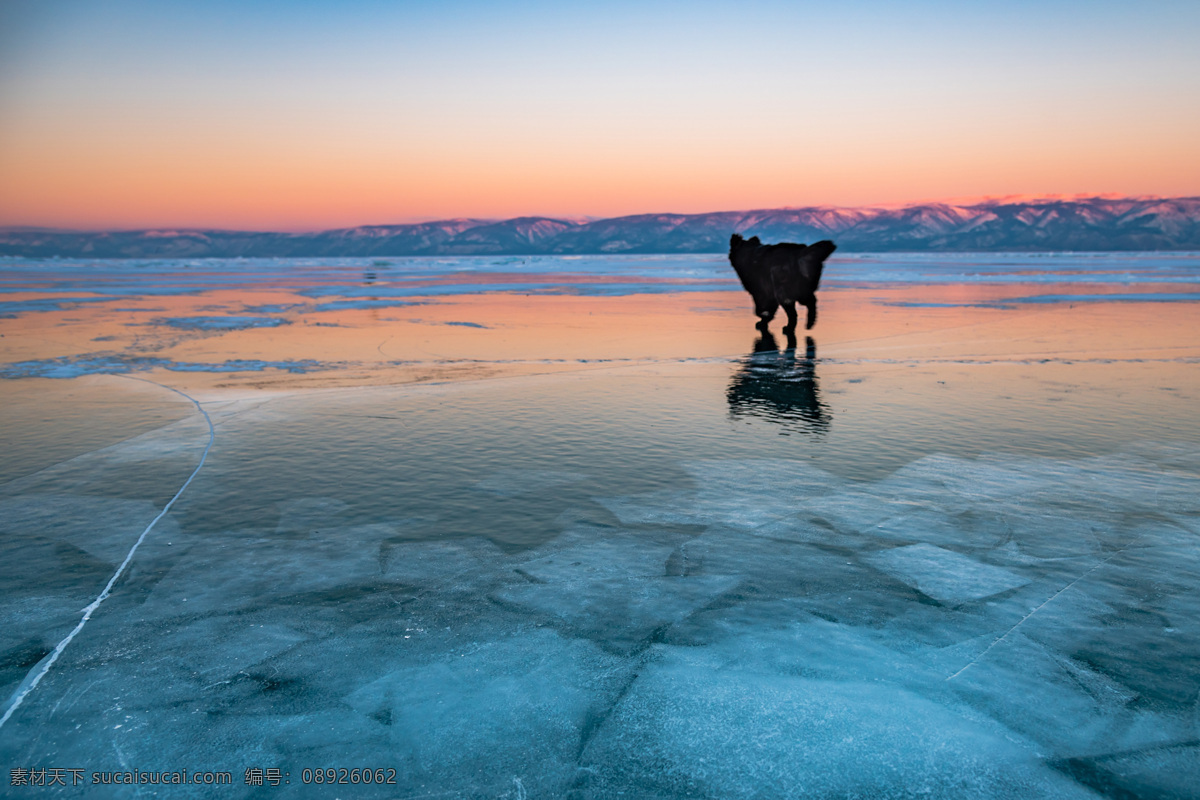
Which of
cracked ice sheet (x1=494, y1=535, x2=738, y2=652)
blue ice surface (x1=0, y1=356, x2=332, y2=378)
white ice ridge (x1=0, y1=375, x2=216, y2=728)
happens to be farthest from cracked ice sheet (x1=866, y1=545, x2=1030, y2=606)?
blue ice surface (x1=0, y1=356, x2=332, y2=378)

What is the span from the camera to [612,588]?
481cm

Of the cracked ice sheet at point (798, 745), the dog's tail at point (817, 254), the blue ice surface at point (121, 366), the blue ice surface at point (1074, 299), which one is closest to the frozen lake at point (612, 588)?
Answer: the cracked ice sheet at point (798, 745)

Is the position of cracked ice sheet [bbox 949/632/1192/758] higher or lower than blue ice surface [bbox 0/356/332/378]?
lower

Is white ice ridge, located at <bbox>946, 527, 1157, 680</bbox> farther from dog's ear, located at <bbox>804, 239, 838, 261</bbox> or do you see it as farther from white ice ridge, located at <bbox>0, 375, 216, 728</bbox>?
dog's ear, located at <bbox>804, 239, 838, 261</bbox>

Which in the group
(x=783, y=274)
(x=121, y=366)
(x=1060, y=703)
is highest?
(x=783, y=274)

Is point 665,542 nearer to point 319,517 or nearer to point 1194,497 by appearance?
point 319,517

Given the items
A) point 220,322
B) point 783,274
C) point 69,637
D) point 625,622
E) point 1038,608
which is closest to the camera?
point 69,637

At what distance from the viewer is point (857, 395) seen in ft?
35.9

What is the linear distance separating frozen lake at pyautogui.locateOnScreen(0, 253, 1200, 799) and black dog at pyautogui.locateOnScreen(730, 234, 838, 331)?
22.1 feet

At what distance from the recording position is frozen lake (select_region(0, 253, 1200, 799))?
10.6 feet

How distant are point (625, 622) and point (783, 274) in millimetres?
15620

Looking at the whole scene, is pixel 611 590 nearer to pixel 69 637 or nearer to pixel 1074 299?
pixel 69 637

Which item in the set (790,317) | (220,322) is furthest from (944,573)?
(220,322)

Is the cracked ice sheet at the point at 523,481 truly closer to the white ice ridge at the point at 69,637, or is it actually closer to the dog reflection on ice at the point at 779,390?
the white ice ridge at the point at 69,637
